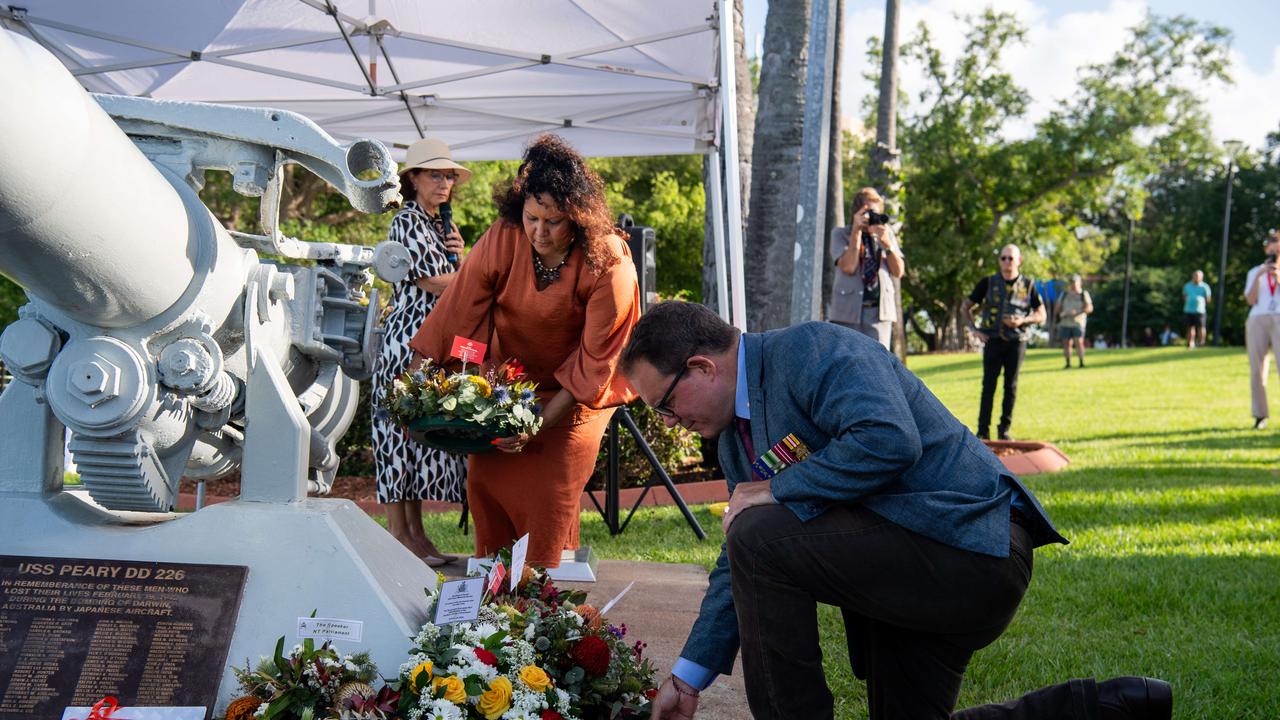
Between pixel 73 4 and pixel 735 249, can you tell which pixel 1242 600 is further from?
pixel 73 4

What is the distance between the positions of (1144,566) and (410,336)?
375 centimetres

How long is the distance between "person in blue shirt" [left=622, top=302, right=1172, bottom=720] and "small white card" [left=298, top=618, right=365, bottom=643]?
818mm

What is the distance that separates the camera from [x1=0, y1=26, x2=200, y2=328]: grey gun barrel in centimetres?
230

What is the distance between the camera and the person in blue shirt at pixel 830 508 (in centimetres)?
263

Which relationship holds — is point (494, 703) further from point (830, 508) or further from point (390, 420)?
point (390, 420)

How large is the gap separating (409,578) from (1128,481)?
627 centimetres

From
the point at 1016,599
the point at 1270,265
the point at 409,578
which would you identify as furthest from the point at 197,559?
the point at 1270,265

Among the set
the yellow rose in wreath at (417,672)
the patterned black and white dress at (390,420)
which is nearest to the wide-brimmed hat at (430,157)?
the patterned black and white dress at (390,420)

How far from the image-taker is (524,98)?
850 centimetres

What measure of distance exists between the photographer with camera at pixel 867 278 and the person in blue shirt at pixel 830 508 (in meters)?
5.75

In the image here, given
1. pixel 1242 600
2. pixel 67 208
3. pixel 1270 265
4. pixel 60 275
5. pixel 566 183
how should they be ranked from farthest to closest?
pixel 1270 265, pixel 1242 600, pixel 566 183, pixel 60 275, pixel 67 208

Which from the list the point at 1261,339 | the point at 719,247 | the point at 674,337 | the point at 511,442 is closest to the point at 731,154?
the point at 719,247

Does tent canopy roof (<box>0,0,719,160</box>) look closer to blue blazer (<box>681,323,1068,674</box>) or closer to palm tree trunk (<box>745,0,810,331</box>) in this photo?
palm tree trunk (<box>745,0,810,331</box>)

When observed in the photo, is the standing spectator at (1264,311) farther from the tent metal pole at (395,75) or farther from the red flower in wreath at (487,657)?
the red flower in wreath at (487,657)
